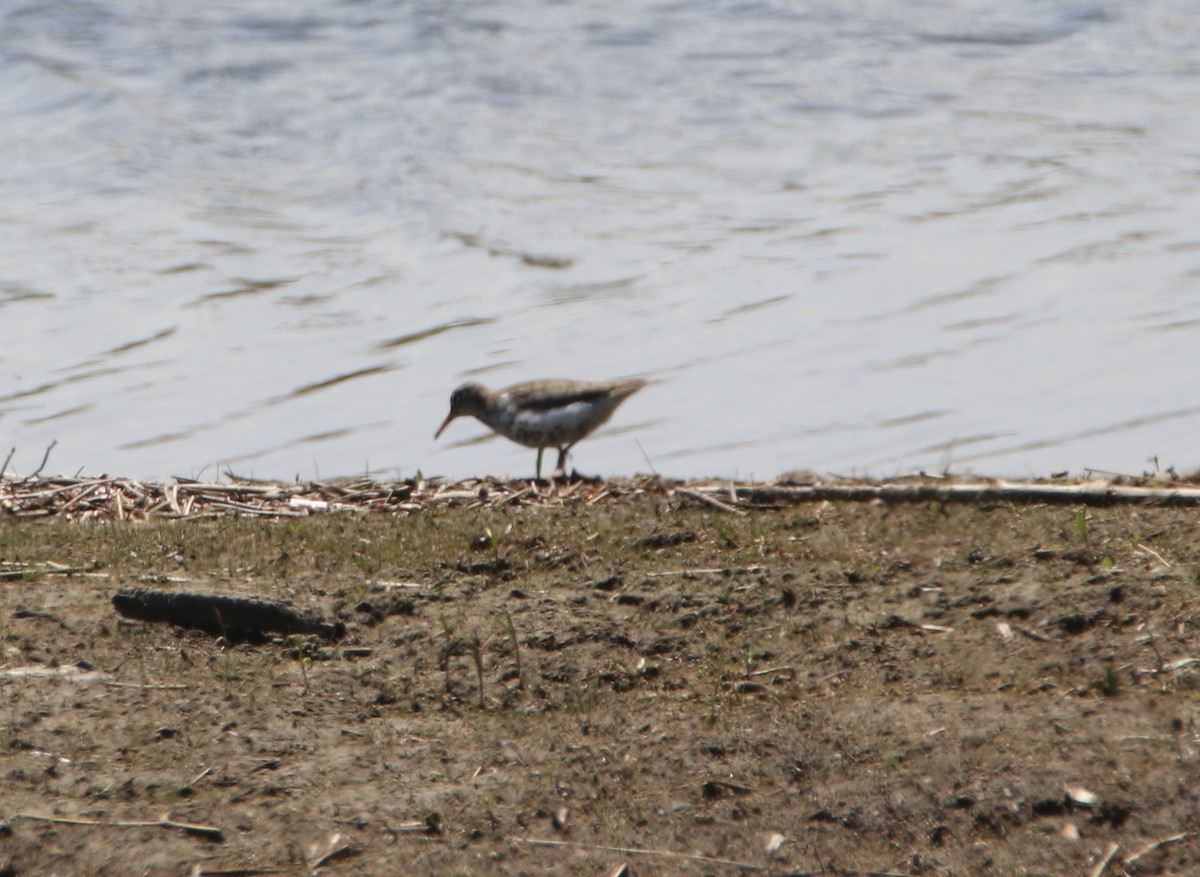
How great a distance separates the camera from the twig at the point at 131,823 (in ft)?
11.7

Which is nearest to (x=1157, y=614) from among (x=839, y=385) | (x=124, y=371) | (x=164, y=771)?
(x=164, y=771)

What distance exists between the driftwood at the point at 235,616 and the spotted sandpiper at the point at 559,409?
3.26m

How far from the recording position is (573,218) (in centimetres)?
1473

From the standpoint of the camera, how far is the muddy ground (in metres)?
3.48

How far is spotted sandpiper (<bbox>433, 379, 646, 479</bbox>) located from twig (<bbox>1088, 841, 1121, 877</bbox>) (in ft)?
17.1

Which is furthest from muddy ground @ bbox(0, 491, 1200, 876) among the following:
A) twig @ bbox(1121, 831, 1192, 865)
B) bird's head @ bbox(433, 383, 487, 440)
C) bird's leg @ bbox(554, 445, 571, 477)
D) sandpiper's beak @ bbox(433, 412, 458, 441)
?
sandpiper's beak @ bbox(433, 412, 458, 441)

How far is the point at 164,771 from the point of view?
392 centimetres

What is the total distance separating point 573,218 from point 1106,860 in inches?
471

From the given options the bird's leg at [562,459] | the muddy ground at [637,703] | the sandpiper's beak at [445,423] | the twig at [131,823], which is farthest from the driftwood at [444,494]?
the twig at [131,823]

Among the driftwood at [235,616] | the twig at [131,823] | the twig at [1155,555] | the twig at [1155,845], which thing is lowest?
the driftwood at [235,616]

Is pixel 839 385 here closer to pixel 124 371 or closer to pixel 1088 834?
pixel 124 371

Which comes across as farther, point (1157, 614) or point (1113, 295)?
point (1113, 295)

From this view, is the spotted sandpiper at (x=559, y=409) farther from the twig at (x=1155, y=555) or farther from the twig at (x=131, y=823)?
the twig at (x=131, y=823)

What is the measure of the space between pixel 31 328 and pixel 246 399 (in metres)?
2.74
